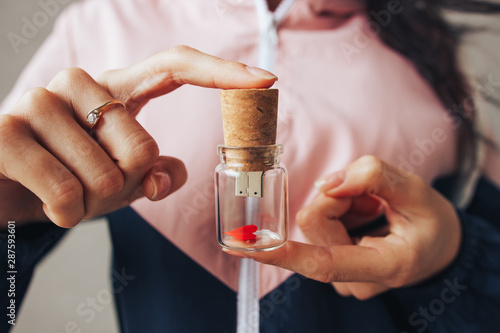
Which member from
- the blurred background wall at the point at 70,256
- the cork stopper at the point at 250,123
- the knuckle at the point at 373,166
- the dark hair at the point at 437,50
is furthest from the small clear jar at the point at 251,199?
the blurred background wall at the point at 70,256

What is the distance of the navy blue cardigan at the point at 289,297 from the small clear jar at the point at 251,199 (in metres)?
0.13

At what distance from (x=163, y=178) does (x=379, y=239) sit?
1.00ft

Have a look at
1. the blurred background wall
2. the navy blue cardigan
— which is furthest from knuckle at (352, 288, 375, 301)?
the blurred background wall

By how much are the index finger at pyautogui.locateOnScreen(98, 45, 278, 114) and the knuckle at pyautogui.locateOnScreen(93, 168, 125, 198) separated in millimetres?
94

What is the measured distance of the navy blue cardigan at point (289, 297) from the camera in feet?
1.99

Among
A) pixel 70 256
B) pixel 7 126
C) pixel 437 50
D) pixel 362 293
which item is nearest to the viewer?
pixel 7 126

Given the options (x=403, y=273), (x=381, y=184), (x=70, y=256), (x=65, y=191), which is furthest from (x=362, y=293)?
(x=70, y=256)

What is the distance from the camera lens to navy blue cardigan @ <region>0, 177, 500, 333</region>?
61 cm

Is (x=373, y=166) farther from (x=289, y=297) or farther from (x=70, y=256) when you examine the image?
(x=70, y=256)

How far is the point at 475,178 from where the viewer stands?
0.77m

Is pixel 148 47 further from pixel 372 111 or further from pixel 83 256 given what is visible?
pixel 83 256

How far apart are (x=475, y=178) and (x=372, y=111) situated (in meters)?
0.27

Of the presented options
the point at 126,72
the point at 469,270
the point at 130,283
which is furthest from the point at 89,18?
the point at 469,270

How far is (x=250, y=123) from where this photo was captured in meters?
0.41
